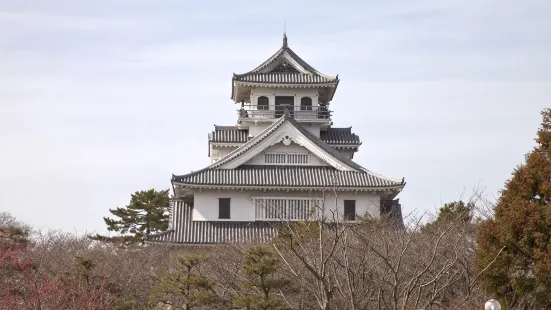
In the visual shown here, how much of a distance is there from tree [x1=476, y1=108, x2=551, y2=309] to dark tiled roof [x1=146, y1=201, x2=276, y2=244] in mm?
12507

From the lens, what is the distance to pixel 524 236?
1552 centimetres

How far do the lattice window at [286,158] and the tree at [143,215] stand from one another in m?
13.8

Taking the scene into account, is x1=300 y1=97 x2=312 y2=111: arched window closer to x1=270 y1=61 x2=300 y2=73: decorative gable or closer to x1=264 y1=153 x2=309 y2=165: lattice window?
x1=270 y1=61 x2=300 y2=73: decorative gable

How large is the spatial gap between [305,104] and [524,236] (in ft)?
72.1

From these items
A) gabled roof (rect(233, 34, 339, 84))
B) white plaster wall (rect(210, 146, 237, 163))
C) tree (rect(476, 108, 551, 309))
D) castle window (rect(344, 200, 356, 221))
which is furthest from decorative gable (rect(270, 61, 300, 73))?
tree (rect(476, 108, 551, 309))

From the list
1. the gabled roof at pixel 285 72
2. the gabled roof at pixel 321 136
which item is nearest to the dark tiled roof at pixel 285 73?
the gabled roof at pixel 285 72

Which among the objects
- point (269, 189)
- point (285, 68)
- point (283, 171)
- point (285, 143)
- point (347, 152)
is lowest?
point (269, 189)

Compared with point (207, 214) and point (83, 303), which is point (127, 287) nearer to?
point (83, 303)

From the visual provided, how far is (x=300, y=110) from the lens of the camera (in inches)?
1428

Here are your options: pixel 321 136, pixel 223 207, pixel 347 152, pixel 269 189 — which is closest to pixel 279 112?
pixel 321 136

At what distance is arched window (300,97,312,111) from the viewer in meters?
36.5

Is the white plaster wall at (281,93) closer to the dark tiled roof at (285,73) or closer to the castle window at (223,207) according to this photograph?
the dark tiled roof at (285,73)

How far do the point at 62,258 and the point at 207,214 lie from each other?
5.79m

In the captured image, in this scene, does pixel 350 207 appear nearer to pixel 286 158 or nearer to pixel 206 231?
pixel 286 158
